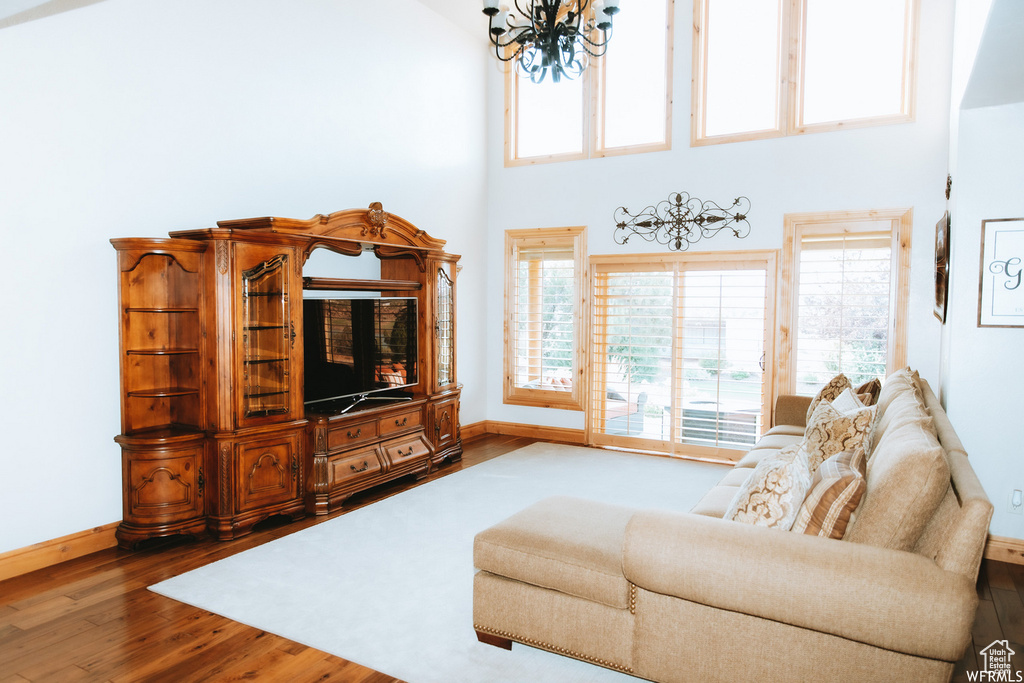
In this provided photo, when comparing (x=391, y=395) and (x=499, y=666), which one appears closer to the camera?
(x=499, y=666)

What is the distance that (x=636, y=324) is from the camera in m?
6.05

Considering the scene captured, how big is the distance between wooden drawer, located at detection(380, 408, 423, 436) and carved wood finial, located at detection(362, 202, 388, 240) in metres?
1.40

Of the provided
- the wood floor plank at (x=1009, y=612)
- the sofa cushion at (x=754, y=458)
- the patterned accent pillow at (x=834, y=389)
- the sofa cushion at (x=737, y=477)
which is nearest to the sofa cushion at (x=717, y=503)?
the sofa cushion at (x=737, y=477)

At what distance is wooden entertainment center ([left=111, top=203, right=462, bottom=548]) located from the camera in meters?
3.62

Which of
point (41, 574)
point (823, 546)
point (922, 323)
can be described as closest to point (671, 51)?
point (922, 323)

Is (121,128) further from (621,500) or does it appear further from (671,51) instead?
(671,51)

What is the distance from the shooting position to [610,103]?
6273 mm

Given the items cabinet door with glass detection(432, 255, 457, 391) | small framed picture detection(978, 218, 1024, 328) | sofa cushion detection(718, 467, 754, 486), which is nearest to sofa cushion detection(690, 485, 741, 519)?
sofa cushion detection(718, 467, 754, 486)

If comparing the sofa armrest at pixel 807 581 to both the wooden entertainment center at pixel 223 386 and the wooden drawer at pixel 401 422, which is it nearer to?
the wooden entertainment center at pixel 223 386

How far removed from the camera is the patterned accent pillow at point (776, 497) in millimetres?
2090

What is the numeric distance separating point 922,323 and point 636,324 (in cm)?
231

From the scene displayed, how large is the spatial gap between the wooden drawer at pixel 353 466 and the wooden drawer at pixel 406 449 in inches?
5.7

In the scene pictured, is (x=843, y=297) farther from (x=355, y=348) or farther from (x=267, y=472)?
(x=267, y=472)

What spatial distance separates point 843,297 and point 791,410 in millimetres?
1073
